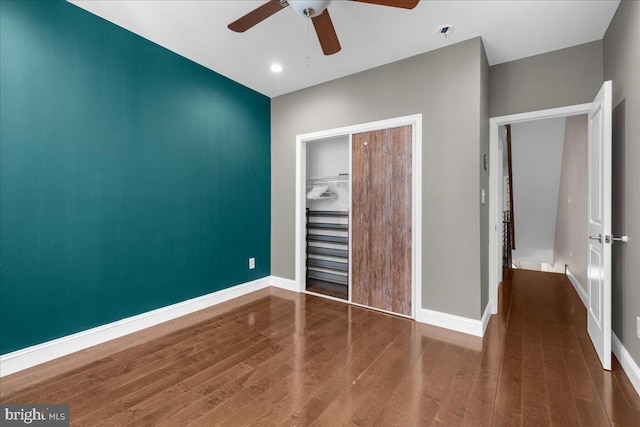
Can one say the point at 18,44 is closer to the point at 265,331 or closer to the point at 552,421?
the point at 265,331

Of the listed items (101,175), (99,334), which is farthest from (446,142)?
(99,334)

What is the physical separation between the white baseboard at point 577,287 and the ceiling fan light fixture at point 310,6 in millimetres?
4146

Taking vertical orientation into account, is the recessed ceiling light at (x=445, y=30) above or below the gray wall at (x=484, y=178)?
above

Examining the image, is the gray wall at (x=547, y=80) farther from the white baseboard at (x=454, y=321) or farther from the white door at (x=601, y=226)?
the white baseboard at (x=454, y=321)

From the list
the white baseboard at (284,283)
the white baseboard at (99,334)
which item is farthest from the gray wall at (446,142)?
the white baseboard at (99,334)

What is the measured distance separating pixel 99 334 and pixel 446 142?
3610 millimetres

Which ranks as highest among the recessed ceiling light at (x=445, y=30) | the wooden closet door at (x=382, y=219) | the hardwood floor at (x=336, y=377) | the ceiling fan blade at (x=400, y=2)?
the recessed ceiling light at (x=445, y=30)

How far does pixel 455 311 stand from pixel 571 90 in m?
2.42

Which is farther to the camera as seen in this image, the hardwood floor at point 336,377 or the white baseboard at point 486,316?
the white baseboard at point 486,316

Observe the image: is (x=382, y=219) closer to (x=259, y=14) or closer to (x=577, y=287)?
(x=259, y=14)

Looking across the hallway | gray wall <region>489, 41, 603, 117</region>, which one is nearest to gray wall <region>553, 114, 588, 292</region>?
the hallway

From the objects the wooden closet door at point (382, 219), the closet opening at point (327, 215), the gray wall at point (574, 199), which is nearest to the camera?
the wooden closet door at point (382, 219)

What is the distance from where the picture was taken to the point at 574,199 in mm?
4172

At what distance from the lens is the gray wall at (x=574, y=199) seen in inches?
146
